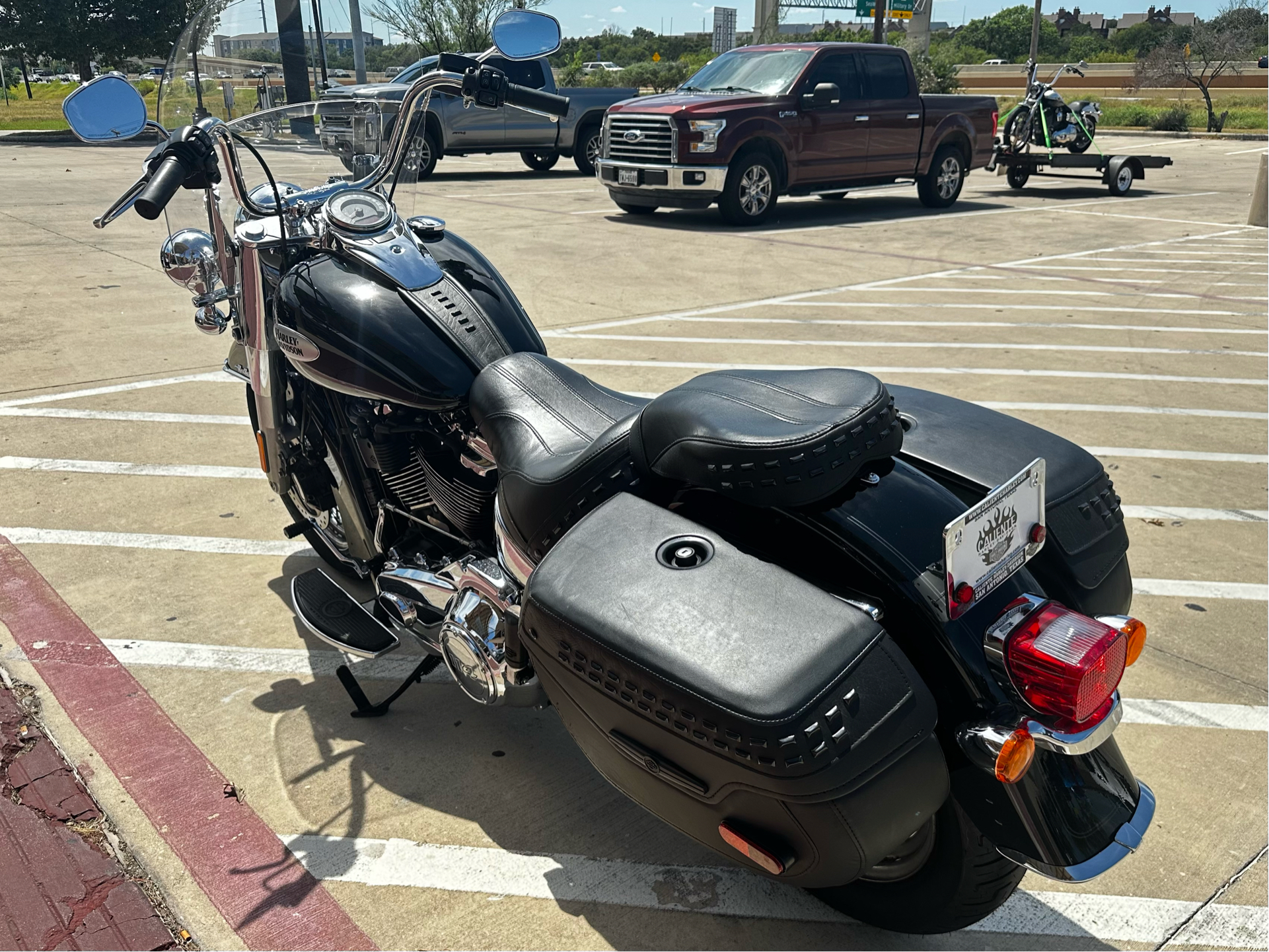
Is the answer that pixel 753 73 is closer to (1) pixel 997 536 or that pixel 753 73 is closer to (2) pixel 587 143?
(2) pixel 587 143

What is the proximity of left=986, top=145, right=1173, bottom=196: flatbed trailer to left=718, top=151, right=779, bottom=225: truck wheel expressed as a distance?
4.52 m

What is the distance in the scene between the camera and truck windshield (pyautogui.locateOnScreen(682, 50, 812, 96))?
1266cm

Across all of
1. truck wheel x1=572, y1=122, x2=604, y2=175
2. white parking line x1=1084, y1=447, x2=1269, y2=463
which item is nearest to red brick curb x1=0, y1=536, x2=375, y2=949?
white parking line x1=1084, y1=447, x2=1269, y2=463

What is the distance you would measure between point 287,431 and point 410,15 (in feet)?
4.86

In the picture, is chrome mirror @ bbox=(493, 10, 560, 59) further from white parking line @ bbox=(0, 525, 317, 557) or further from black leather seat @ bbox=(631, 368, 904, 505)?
white parking line @ bbox=(0, 525, 317, 557)

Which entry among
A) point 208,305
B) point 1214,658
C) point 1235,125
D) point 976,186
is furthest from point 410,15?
point 1235,125

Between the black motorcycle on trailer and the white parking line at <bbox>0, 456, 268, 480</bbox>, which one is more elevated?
the black motorcycle on trailer

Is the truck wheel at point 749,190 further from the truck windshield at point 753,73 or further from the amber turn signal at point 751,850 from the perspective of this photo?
the amber turn signal at point 751,850

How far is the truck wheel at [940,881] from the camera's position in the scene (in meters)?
2.05

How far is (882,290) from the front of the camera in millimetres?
8961

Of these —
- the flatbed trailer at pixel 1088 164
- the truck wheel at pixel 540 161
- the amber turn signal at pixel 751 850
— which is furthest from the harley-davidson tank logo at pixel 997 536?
the truck wheel at pixel 540 161

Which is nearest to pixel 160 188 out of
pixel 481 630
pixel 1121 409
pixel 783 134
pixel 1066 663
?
pixel 481 630

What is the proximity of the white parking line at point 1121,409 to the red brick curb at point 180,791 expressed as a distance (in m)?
4.39

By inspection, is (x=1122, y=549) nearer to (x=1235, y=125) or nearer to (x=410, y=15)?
(x=410, y=15)
